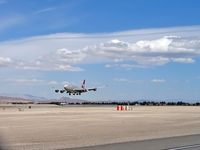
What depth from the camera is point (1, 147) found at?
2272 cm

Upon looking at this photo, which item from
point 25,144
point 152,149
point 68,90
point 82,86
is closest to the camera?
point 152,149

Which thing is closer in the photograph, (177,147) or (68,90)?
(177,147)

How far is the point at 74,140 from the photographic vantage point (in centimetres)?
2703

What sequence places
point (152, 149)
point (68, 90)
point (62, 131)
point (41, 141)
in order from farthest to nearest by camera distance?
point (68, 90) < point (62, 131) < point (41, 141) < point (152, 149)

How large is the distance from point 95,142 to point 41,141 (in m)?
2.70

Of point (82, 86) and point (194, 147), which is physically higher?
point (82, 86)

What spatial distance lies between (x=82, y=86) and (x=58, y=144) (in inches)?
4740

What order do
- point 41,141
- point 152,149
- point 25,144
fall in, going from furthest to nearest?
point 41,141 < point 25,144 < point 152,149

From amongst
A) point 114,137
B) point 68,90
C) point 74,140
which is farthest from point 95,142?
point 68,90

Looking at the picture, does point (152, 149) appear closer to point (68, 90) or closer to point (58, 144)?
point (58, 144)

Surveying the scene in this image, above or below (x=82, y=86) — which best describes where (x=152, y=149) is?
below

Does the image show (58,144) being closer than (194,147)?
No

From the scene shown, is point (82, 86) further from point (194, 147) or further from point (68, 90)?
point (194, 147)

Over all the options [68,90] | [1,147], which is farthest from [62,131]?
[68,90]
